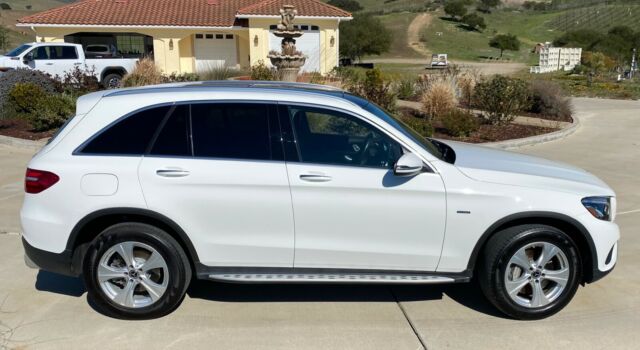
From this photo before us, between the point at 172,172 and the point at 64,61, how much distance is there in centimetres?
1965

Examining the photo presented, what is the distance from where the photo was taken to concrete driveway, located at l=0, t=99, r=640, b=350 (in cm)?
408

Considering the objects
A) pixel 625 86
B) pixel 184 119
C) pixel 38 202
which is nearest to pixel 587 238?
pixel 184 119

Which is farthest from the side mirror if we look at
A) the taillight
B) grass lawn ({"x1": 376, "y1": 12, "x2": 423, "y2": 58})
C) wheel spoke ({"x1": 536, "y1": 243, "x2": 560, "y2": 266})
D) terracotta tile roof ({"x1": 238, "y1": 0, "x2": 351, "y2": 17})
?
grass lawn ({"x1": 376, "y1": 12, "x2": 423, "y2": 58})

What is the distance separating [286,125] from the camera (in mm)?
4328

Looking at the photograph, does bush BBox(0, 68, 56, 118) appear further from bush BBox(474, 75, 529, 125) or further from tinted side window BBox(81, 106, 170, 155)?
tinted side window BBox(81, 106, 170, 155)

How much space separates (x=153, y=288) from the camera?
435 centimetres

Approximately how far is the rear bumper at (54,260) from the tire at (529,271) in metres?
3.04

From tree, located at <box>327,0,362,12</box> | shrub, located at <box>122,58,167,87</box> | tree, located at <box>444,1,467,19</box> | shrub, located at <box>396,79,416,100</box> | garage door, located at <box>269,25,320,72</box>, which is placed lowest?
shrub, located at <box>396,79,416,100</box>

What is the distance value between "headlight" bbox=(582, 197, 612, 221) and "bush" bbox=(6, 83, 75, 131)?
11116 millimetres

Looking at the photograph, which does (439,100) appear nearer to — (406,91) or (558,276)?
(406,91)

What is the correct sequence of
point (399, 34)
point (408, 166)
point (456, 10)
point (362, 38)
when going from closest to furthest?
point (408, 166) < point (362, 38) < point (399, 34) < point (456, 10)

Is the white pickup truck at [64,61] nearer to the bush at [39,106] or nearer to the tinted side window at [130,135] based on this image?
the bush at [39,106]

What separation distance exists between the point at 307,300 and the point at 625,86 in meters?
26.0

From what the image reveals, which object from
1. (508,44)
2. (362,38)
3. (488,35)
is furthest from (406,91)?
(488,35)
